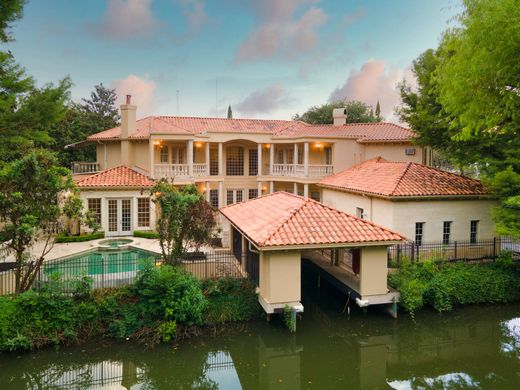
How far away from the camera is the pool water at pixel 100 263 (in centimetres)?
1515

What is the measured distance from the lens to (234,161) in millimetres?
33594

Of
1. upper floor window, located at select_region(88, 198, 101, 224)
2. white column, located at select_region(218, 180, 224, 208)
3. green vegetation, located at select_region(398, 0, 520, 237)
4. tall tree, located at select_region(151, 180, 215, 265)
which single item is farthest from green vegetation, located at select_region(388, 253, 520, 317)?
upper floor window, located at select_region(88, 198, 101, 224)

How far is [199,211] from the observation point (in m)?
16.0

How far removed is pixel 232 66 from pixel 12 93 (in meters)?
17.8

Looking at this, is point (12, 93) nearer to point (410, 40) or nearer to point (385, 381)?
point (385, 381)

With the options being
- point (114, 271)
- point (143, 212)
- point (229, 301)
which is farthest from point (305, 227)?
point (143, 212)

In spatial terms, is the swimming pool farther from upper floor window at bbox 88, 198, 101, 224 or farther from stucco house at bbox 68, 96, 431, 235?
stucco house at bbox 68, 96, 431, 235

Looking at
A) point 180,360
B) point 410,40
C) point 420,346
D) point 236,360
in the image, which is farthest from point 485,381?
point 410,40

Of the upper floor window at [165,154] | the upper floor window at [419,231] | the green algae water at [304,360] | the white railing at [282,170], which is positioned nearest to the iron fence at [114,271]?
the green algae water at [304,360]

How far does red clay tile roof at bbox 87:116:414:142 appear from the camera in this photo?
28.9 m

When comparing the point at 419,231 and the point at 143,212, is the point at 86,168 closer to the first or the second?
the point at 143,212

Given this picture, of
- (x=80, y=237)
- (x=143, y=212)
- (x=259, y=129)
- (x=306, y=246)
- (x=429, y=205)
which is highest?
(x=259, y=129)

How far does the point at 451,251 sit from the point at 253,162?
17980 millimetres

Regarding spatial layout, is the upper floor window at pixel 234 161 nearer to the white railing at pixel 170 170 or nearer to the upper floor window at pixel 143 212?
the white railing at pixel 170 170
